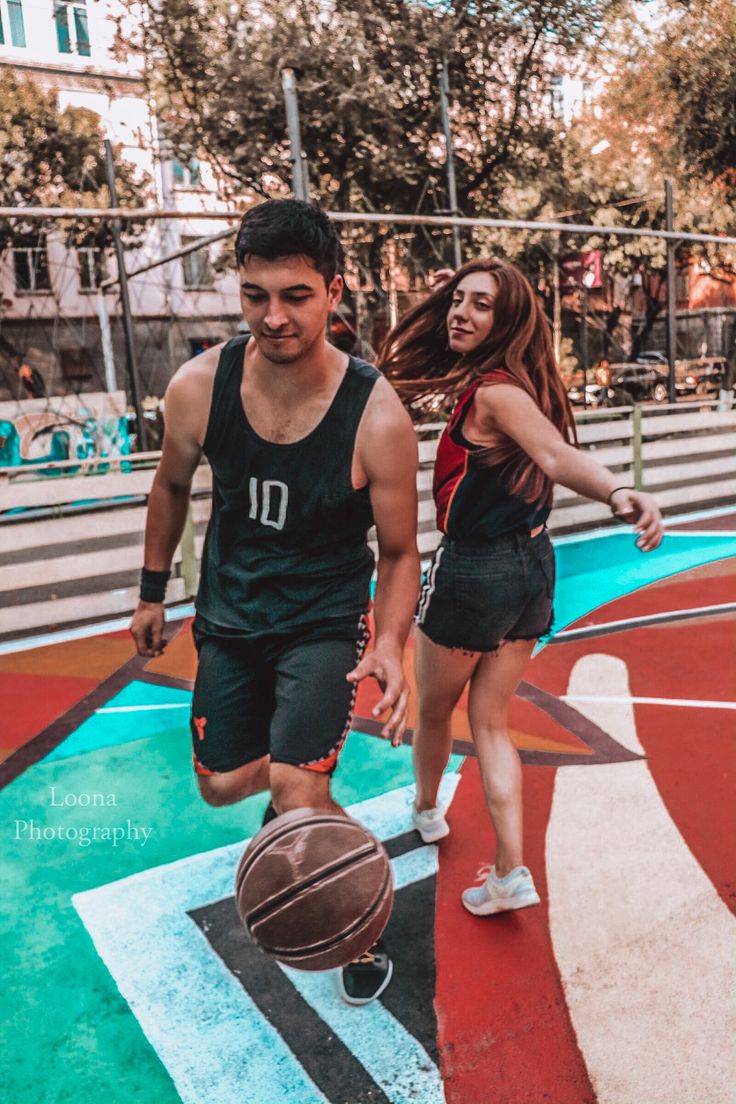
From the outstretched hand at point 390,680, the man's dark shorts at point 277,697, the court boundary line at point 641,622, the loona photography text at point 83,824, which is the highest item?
the outstretched hand at point 390,680

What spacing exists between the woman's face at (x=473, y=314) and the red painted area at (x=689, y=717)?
6.46ft

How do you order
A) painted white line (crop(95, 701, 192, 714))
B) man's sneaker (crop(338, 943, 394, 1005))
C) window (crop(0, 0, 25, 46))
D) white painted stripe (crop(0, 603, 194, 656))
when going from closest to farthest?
1. man's sneaker (crop(338, 943, 394, 1005))
2. painted white line (crop(95, 701, 192, 714))
3. white painted stripe (crop(0, 603, 194, 656))
4. window (crop(0, 0, 25, 46))

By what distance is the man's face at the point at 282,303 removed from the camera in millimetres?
2271

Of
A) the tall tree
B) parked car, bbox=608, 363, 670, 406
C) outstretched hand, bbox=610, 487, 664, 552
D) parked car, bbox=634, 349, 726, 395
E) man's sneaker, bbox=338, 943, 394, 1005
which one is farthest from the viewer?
parked car, bbox=634, 349, 726, 395

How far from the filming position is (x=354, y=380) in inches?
96.8

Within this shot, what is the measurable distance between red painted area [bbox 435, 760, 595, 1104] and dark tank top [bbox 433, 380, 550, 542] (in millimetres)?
1237

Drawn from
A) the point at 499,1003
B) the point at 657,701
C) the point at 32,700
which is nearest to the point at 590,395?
the point at 657,701

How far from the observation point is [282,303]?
2279 mm

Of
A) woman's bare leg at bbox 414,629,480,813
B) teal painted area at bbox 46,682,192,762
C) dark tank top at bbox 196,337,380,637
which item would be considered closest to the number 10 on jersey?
dark tank top at bbox 196,337,380,637

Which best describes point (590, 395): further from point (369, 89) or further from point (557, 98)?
point (369, 89)

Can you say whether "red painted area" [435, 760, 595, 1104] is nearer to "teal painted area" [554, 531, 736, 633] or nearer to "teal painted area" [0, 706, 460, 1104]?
"teal painted area" [0, 706, 460, 1104]

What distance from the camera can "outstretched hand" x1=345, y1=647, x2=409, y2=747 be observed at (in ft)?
6.95

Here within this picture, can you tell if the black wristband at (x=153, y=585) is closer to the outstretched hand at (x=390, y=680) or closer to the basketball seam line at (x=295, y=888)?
the outstretched hand at (x=390, y=680)

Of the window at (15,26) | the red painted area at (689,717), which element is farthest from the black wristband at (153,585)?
the window at (15,26)
